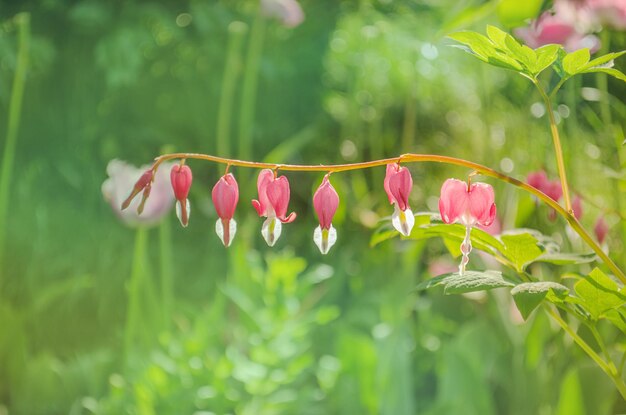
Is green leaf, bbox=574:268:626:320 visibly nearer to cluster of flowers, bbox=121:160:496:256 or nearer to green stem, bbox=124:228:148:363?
cluster of flowers, bbox=121:160:496:256

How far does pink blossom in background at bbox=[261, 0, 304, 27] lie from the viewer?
4.08 feet

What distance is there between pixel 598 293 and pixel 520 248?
0.06m

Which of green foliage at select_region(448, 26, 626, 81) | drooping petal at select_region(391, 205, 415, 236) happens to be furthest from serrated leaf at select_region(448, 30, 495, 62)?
drooping petal at select_region(391, 205, 415, 236)

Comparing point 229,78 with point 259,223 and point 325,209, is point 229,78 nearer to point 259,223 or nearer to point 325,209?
point 259,223

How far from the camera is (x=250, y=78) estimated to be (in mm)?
1381

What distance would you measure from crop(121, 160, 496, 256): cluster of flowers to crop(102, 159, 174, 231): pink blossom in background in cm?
48

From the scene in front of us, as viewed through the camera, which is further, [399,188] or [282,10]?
[282,10]

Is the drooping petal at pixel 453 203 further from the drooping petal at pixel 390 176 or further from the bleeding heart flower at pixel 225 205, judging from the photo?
the bleeding heart flower at pixel 225 205

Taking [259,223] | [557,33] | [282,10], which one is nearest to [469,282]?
[557,33]

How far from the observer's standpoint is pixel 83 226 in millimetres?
1369

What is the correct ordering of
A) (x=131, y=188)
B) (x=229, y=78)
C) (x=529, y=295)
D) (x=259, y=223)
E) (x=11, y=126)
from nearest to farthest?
(x=529, y=295), (x=131, y=188), (x=11, y=126), (x=229, y=78), (x=259, y=223)

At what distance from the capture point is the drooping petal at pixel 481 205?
18.6 inches

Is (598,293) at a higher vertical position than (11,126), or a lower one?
lower

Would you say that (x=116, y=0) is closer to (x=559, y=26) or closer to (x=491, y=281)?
(x=559, y=26)
